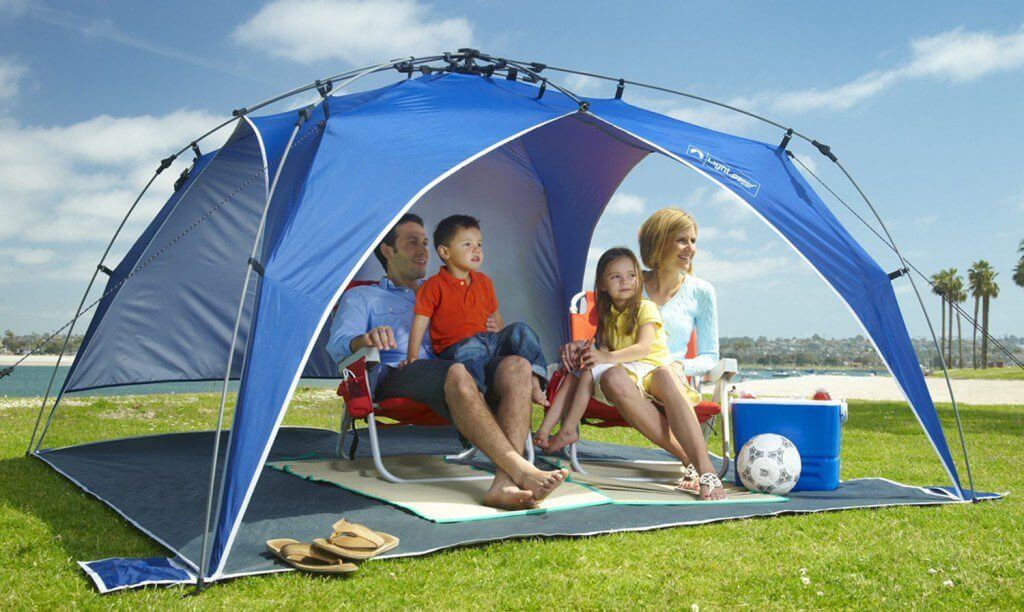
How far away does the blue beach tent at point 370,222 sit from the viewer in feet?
9.48

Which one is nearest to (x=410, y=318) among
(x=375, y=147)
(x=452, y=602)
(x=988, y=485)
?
(x=375, y=147)

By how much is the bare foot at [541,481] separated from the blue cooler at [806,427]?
1182mm

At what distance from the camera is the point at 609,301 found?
162 inches

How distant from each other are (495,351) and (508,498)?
88 centimetres

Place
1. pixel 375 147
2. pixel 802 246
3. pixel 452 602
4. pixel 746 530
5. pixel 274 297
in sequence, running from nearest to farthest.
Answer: pixel 452 602 → pixel 274 297 → pixel 746 530 → pixel 375 147 → pixel 802 246

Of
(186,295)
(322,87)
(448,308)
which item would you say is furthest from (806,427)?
(186,295)

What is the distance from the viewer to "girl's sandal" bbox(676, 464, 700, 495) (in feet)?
12.3

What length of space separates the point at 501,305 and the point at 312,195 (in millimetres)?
2610

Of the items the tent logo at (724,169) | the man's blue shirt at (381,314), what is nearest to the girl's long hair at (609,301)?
the tent logo at (724,169)

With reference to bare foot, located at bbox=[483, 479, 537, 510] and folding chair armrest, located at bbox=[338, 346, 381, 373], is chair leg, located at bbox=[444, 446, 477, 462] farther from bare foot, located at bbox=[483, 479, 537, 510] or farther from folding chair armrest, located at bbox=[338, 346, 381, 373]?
bare foot, located at bbox=[483, 479, 537, 510]

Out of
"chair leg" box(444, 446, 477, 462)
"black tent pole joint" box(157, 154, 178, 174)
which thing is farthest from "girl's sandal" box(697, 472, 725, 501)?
"black tent pole joint" box(157, 154, 178, 174)

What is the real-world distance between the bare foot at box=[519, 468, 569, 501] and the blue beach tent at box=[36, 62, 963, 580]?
89 cm

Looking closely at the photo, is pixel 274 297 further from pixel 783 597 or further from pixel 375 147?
pixel 783 597

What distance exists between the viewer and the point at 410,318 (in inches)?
175
